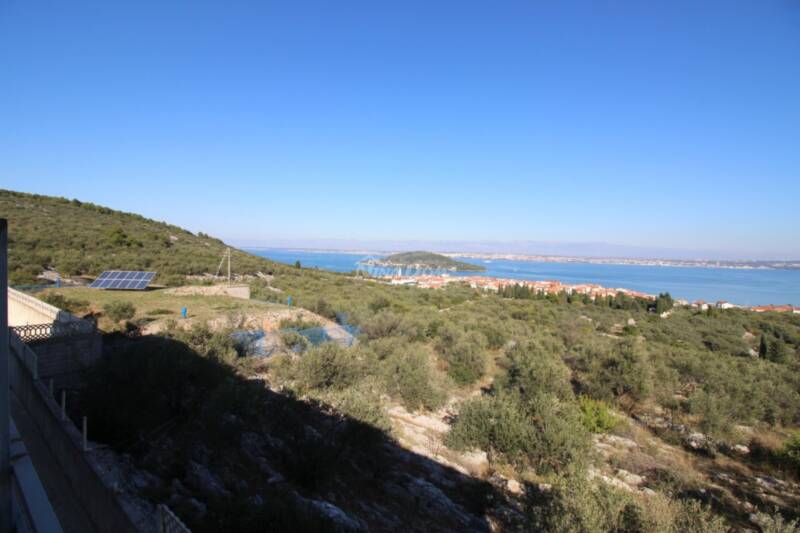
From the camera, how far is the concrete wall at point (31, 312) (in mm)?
9281

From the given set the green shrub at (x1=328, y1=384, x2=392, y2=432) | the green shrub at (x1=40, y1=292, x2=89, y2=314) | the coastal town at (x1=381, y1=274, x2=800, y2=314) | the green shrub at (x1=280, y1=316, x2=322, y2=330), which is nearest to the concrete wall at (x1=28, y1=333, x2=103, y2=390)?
the green shrub at (x1=328, y1=384, x2=392, y2=432)

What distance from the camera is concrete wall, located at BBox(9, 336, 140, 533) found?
3.35 meters

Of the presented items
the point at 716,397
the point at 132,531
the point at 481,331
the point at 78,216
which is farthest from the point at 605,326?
the point at 78,216

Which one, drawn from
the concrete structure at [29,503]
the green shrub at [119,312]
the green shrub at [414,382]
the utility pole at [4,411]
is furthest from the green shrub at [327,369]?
the green shrub at [119,312]

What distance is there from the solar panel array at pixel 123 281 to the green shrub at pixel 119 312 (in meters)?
4.78

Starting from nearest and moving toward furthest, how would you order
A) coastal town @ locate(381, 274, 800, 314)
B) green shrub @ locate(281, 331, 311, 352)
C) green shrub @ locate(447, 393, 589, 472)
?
green shrub @ locate(447, 393, 589, 472) < green shrub @ locate(281, 331, 311, 352) < coastal town @ locate(381, 274, 800, 314)

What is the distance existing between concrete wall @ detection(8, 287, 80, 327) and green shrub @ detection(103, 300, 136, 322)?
2028mm

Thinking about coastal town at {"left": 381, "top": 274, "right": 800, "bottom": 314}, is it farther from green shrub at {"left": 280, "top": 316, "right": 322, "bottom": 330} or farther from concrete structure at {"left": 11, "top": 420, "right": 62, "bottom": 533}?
concrete structure at {"left": 11, "top": 420, "right": 62, "bottom": 533}

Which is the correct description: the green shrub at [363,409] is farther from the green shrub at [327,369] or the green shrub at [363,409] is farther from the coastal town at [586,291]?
the coastal town at [586,291]

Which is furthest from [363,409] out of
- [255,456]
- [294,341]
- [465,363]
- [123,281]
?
[123,281]

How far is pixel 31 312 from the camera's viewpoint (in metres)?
10.4

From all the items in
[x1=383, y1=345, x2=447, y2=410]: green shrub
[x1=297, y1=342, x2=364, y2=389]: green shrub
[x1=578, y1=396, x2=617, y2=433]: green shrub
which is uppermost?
[x1=297, y1=342, x2=364, y2=389]: green shrub

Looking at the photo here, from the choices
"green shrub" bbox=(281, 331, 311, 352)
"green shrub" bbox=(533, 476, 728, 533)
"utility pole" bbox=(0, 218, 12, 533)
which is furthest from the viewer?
"green shrub" bbox=(281, 331, 311, 352)

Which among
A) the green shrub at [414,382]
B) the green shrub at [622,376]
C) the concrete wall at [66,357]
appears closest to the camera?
the concrete wall at [66,357]
